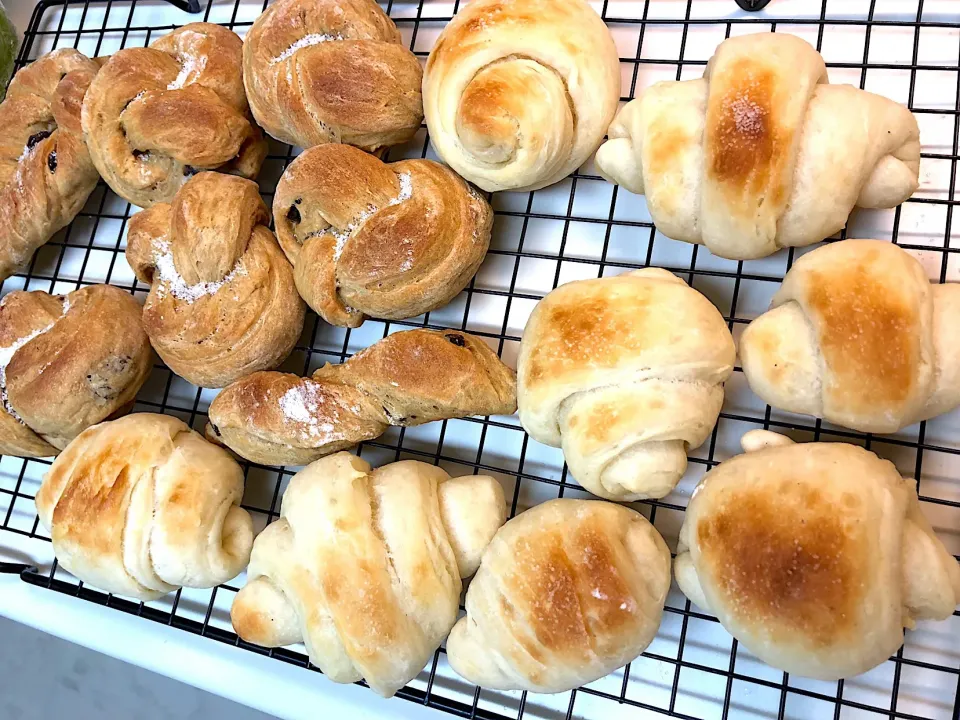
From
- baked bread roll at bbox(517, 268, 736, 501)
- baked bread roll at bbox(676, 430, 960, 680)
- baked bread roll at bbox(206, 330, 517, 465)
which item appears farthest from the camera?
baked bread roll at bbox(206, 330, 517, 465)

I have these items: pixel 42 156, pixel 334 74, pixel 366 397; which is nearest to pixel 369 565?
pixel 366 397

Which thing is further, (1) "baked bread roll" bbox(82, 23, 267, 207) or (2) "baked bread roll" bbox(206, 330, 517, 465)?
(1) "baked bread roll" bbox(82, 23, 267, 207)

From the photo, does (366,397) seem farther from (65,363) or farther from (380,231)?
(65,363)

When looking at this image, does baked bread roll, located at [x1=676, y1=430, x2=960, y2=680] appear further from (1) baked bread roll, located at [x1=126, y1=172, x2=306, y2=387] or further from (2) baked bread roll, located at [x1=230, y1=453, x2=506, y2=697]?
(1) baked bread roll, located at [x1=126, y1=172, x2=306, y2=387]

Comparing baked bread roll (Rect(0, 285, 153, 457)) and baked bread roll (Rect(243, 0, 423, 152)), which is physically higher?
baked bread roll (Rect(243, 0, 423, 152))

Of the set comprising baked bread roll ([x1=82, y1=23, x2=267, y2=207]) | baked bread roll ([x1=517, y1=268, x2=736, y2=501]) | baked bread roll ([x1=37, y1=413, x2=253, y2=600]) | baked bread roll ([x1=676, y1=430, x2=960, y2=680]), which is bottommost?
baked bread roll ([x1=37, y1=413, x2=253, y2=600])

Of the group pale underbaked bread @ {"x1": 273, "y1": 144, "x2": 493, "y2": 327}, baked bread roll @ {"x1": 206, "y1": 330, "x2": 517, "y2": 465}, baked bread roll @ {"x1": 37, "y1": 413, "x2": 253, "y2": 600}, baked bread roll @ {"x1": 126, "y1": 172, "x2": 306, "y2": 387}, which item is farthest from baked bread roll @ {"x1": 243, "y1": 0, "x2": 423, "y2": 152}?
baked bread roll @ {"x1": 37, "y1": 413, "x2": 253, "y2": 600}

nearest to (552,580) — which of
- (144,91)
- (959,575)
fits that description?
(959,575)
